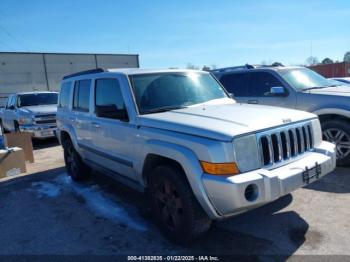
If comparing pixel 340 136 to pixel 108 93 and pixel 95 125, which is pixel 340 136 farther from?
pixel 95 125

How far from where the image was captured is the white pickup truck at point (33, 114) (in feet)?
34.4

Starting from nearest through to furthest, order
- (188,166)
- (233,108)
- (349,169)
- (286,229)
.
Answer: (188,166) → (286,229) → (233,108) → (349,169)

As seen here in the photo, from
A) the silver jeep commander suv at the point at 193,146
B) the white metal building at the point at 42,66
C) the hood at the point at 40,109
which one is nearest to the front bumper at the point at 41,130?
the hood at the point at 40,109

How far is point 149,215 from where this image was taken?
440 cm

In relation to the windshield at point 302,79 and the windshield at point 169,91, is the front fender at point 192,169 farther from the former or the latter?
the windshield at point 302,79

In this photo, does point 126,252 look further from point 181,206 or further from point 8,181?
point 8,181

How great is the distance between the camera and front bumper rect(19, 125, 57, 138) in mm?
10500

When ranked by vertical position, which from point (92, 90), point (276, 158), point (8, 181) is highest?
point (92, 90)

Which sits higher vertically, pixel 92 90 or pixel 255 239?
pixel 92 90

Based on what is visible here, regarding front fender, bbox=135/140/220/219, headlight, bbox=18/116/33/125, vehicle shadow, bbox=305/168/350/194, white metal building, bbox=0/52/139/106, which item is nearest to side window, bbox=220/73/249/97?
vehicle shadow, bbox=305/168/350/194

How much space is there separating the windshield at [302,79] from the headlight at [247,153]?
3.83m

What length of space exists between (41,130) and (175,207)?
824 centimetres

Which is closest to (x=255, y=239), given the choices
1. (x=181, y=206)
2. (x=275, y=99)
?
(x=181, y=206)

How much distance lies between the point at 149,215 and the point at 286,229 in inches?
68.4
